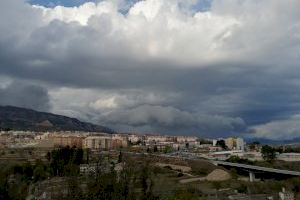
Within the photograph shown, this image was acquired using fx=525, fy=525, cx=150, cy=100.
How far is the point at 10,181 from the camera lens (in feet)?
307

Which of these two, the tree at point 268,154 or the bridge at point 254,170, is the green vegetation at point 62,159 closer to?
the bridge at point 254,170

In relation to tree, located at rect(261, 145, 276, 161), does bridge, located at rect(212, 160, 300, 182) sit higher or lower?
lower

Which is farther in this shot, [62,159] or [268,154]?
[268,154]

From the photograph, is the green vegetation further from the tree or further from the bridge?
the tree

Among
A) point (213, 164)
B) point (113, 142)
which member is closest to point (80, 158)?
point (213, 164)

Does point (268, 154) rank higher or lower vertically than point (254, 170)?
higher

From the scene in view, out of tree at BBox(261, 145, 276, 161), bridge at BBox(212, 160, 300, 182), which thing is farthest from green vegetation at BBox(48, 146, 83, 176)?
tree at BBox(261, 145, 276, 161)

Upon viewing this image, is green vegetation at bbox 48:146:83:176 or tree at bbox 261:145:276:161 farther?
tree at bbox 261:145:276:161

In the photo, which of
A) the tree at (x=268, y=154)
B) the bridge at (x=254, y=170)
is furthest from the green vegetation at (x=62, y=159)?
the tree at (x=268, y=154)

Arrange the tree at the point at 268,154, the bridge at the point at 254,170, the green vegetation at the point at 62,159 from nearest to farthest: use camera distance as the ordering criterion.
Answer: the bridge at the point at 254,170, the green vegetation at the point at 62,159, the tree at the point at 268,154

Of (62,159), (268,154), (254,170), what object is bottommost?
(254,170)

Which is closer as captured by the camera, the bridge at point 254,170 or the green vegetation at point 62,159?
the bridge at point 254,170

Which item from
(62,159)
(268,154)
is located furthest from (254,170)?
(62,159)

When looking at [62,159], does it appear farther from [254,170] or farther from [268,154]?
[268,154]
